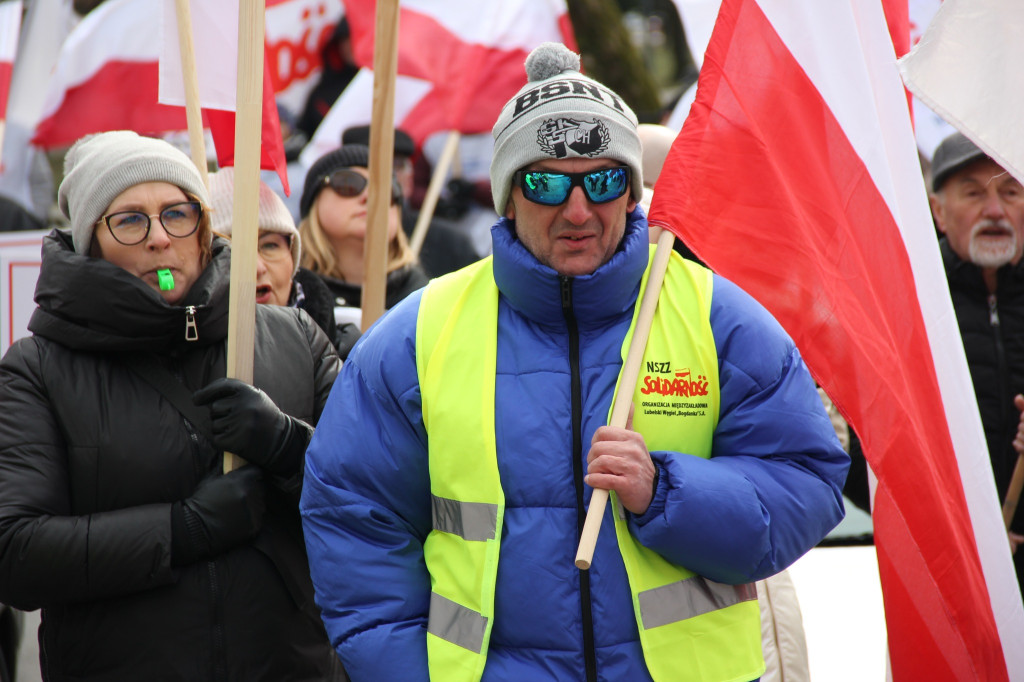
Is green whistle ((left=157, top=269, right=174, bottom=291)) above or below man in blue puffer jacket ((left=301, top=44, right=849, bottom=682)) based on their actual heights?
above

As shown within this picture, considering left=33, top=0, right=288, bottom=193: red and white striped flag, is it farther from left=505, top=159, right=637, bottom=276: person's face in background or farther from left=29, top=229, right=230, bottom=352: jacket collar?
left=505, top=159, right=637, bottom=276: person's face in background

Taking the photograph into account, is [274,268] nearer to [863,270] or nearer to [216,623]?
[216,623]

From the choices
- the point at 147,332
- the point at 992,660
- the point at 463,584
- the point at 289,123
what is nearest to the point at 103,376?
the point at 147,332

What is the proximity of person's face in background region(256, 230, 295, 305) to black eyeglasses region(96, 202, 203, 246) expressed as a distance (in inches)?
34.0

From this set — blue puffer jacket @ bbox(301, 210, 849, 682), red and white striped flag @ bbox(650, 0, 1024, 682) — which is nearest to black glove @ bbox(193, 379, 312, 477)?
blue puffer jacket @ bbox(301, 210, 849, 682)

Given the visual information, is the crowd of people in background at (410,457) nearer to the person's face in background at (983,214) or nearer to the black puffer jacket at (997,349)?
the black puffer jacket at (997,349)

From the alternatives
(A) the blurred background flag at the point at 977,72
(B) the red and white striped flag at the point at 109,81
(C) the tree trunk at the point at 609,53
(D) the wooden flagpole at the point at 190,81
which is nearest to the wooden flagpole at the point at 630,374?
(A) the blurred background flag at the point at 977,72

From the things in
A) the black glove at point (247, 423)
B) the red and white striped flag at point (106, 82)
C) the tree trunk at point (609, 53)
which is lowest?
the black glove at point (247, 423)

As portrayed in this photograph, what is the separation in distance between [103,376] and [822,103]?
5.90ft

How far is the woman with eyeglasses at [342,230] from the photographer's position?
474cm

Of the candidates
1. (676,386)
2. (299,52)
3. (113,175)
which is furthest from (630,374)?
(299,52)

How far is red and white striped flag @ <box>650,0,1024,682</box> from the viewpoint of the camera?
268cm

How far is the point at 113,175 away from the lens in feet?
9.68

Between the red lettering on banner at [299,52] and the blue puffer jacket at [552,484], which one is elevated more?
the red lettering on banner at [299,52]
